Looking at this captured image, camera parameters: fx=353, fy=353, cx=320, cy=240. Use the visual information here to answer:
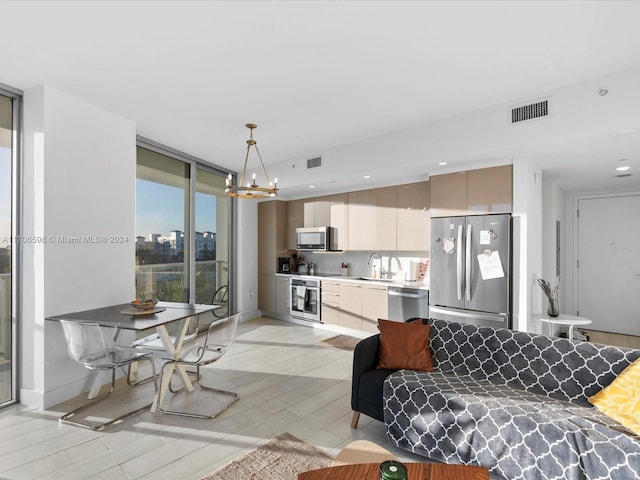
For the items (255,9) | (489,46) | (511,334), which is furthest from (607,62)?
(255,9)

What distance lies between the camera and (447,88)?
3141 mm

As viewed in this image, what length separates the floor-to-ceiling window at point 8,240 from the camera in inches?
121

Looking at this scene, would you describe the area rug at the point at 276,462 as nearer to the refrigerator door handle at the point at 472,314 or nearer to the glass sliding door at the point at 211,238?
the refrigerator door handle at the point at 472,314

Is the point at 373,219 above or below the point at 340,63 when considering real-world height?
below

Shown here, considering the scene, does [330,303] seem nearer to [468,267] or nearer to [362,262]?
[362,262]

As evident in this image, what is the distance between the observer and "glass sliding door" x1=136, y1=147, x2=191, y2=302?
14.5 feet

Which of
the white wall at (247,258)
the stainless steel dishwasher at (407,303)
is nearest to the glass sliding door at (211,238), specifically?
the white wall at (247,258)

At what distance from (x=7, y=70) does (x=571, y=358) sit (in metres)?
4.69

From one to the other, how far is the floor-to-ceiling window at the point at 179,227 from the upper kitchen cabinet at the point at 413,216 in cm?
298

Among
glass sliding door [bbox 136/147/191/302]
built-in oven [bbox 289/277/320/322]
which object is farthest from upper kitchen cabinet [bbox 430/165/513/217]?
glass sliding door [bbox 136/147/191/302]

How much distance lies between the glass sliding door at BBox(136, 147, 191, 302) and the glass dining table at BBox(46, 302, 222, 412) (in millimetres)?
1000

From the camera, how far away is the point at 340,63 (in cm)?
270

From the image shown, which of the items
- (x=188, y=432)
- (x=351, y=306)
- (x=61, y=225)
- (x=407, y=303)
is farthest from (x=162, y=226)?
(x=407, y=303)

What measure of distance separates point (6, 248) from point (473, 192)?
15.3ft
